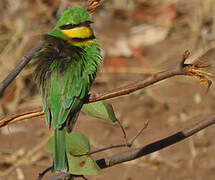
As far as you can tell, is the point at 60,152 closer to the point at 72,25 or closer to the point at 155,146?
the point at 155,146

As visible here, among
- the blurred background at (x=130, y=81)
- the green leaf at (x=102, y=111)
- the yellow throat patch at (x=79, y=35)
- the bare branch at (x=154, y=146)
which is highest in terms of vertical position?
the yellow throat patch at (x=79, y=35)

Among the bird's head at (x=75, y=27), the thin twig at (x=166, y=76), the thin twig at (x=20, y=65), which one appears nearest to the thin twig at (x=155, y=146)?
the thin twig at (x=166, y=76)

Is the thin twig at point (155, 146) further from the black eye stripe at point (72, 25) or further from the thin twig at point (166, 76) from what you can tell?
the black eye stripe at point (72, 25)

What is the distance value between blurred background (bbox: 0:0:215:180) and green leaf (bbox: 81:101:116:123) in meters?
1.58

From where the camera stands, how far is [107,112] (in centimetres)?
114

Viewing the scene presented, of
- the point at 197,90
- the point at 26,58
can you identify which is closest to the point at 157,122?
the point at 197,90

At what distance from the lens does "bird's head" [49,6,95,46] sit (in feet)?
4.91

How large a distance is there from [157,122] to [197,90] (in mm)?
587

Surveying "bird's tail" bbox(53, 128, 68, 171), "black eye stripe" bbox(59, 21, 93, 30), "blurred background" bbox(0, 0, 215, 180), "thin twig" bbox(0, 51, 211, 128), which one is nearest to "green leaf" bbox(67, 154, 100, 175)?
"bird's tail" bbox(53, 128, 68, 171)

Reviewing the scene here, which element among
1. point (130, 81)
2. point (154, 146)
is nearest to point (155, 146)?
point (154, 146)

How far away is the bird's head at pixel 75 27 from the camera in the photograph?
150cm

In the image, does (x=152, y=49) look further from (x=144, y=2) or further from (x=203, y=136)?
(x=203, y=136)

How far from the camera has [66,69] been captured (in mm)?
1438

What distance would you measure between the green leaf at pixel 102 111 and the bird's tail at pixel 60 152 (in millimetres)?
103
